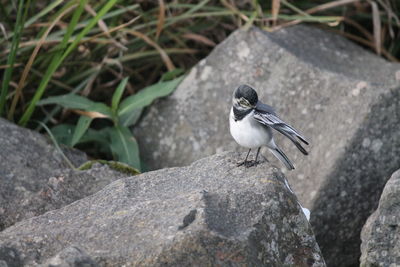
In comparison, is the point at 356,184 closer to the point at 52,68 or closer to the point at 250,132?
the point at 250,132

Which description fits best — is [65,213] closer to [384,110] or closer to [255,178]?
[255,178]

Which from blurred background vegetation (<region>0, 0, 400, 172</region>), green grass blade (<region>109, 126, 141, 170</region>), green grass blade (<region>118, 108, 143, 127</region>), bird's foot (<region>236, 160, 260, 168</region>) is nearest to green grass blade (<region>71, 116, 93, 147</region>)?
blurred background vegetation (<region>0, 0, 400, 172</region>)

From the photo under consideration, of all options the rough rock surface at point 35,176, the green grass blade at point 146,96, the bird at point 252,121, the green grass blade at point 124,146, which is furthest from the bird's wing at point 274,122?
the green grass blade at point 146,96

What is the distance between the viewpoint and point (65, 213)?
345cm

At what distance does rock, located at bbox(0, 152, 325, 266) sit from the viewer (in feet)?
9.58

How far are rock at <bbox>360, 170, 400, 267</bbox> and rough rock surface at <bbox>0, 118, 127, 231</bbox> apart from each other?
1.61 meters

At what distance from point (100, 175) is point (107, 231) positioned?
1334 mm

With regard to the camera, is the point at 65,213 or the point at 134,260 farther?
A: the point at 65,213

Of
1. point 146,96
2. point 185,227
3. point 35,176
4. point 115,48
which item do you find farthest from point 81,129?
point 185,227

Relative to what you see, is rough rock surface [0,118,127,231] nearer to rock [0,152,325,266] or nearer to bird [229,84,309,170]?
rock [0,152,325,266]

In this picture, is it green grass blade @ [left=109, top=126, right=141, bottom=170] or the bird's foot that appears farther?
green grass blade @ [left=109, top=126, right=141, bottom=170]

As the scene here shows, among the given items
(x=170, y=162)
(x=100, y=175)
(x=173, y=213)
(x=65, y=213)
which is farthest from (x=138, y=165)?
(x=173, y=213)

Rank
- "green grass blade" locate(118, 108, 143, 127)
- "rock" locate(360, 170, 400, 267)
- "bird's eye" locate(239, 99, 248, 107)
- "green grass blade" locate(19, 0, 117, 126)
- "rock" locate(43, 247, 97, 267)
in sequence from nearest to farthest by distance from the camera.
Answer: "rock" locate(43, 247, 97, 267)
"rock" locate(360, 170, 400, 267)
"bird's eye" locate(239, 99, 248, 107)
"green grass blade" locate(19, 0, 117, 126)
"green grass blade" locate(118, 108, 143, 127)

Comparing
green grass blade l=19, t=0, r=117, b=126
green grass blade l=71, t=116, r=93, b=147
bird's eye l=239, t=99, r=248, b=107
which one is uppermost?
bird's eye l=239, t=99, r=248, b=107
